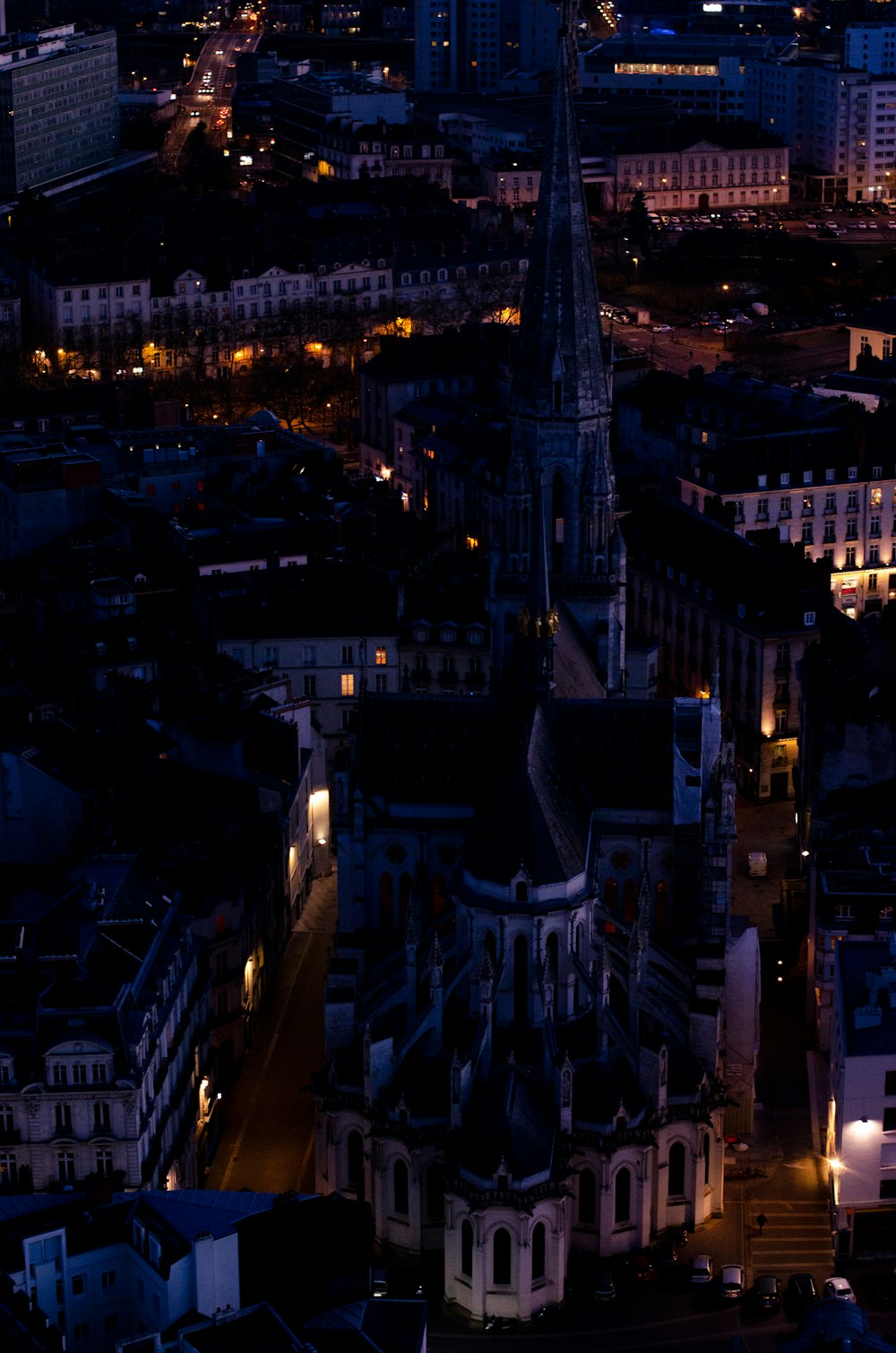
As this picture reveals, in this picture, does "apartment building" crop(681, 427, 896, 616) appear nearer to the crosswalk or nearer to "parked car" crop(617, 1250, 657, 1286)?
the crosswalk

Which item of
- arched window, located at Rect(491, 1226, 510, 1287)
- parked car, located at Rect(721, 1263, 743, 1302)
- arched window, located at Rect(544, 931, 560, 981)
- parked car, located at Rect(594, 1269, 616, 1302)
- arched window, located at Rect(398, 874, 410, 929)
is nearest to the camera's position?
arched window, located at Rect(491, 1226, 510, 1287)

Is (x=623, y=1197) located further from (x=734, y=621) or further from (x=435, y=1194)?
(x=734, y=621)

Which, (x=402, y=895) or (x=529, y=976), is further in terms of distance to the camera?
(x=402, y=895)

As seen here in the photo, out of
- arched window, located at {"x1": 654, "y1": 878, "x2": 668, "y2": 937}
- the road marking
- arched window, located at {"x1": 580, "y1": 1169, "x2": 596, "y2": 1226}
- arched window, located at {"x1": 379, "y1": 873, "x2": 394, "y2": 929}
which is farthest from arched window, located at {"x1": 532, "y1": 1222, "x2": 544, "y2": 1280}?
arched window, located at {"x1": 379, "y1": 873, "x2": 394, "y2": 929}

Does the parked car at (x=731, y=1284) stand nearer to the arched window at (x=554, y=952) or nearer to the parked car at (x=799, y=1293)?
the parked car at (x=799, y=1293)

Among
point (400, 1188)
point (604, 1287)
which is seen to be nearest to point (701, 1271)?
point (604, 1287)

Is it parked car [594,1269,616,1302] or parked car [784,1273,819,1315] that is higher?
parked car [784,1273,819,1315]

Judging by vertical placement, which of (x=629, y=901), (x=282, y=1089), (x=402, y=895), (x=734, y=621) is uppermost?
(x=734, y=621)
